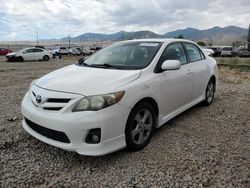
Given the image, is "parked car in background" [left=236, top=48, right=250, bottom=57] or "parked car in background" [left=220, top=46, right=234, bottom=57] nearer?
"parked car in background" [left=236, top=48, right=250, bottom=57]

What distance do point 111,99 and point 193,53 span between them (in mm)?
2633

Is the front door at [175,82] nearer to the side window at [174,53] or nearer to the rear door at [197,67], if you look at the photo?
the side window at [174,53]

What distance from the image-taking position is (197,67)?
4.71m

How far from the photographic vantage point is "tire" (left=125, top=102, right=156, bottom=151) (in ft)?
10.1

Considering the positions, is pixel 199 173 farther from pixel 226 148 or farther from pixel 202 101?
pixel 202 101

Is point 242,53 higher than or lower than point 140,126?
higher

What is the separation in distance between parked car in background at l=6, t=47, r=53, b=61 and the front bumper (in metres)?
20.9

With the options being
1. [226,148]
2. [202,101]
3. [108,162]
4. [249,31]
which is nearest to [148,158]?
[108,162]

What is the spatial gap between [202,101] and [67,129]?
3372mm

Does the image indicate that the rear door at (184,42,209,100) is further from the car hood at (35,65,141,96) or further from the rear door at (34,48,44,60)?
the rear door at (34,48,44,60)

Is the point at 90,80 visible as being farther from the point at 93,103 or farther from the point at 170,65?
the point at 170,65

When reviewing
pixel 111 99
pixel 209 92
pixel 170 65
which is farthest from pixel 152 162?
pixel 209 92

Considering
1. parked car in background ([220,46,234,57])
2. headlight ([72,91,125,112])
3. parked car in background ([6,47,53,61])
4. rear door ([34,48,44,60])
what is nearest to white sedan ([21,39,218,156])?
headlight ([72,91,125,112])

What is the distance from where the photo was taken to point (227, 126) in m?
4.27
